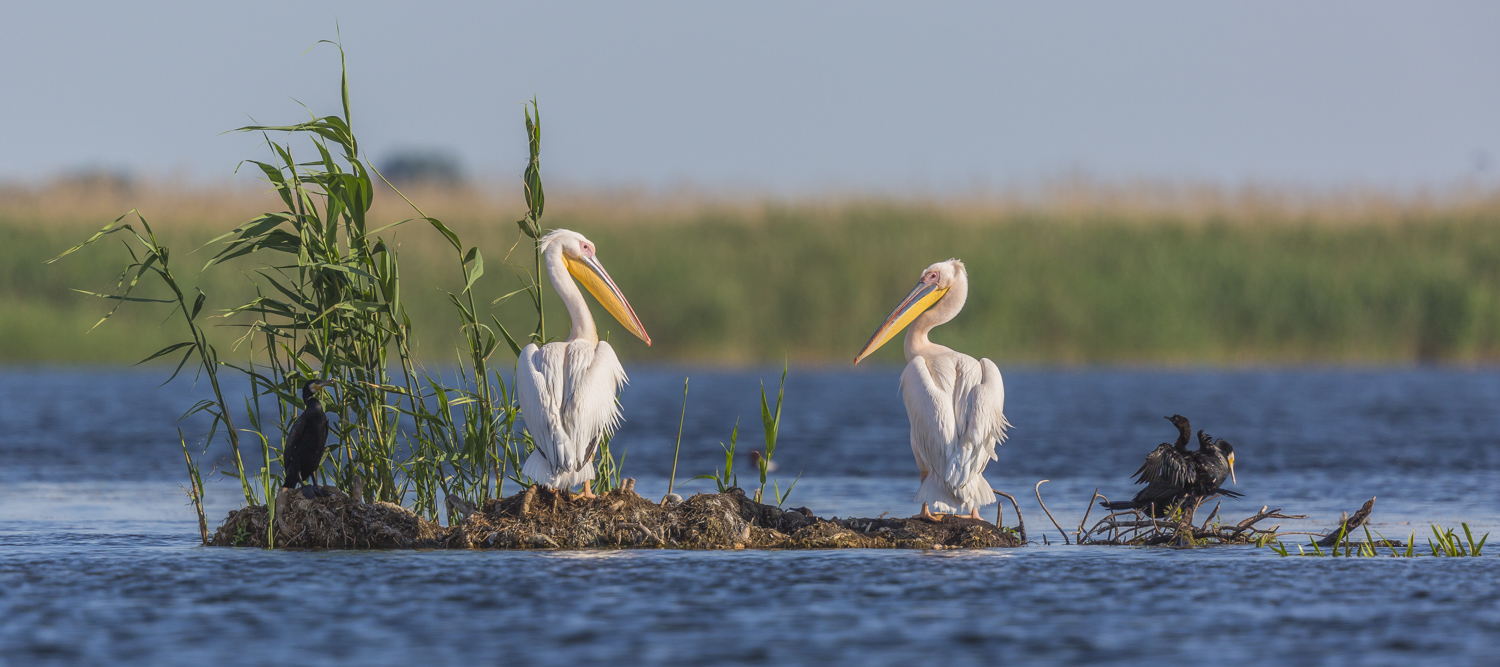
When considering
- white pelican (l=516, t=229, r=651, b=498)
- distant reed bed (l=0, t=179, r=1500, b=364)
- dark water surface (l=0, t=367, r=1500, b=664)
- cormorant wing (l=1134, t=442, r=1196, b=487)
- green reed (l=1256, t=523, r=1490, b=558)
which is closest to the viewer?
dark water surface (l=0, t=367, r=1500, b=664)

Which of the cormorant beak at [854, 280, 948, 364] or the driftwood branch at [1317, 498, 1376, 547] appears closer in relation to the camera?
the driftwood branch at [1317, 498, 1376, 547]

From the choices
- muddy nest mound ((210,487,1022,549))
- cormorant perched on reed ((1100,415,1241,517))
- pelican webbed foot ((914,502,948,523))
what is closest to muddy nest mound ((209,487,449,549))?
muddy nest mound ((210,487,1022,549))

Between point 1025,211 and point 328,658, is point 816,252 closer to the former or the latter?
point 1025,211

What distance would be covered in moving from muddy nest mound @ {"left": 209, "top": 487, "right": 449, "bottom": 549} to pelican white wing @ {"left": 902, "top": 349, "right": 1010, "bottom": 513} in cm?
272

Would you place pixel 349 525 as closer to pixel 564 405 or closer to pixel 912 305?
pixel 564 405

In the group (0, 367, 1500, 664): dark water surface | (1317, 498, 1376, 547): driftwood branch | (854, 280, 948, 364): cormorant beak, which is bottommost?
(0, 367, 1500, 664): dark water surface

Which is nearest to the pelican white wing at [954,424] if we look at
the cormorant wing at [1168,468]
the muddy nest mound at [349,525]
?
the cormorant wing at [1168,468]

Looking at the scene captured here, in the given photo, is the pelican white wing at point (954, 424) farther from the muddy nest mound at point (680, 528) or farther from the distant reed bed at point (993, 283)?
the distant reed bed at point (993, 283)

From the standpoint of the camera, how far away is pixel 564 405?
885cm

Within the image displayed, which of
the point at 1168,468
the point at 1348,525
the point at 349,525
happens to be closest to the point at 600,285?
the point at 349,525

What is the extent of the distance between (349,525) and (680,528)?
1825 millimetres

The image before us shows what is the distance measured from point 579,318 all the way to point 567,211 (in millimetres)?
18365

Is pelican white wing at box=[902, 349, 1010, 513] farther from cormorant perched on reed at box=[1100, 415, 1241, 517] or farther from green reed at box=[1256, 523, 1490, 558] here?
green reed at box=[1256, 523, 1490, 558]

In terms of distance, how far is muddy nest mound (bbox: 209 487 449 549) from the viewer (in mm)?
9016
